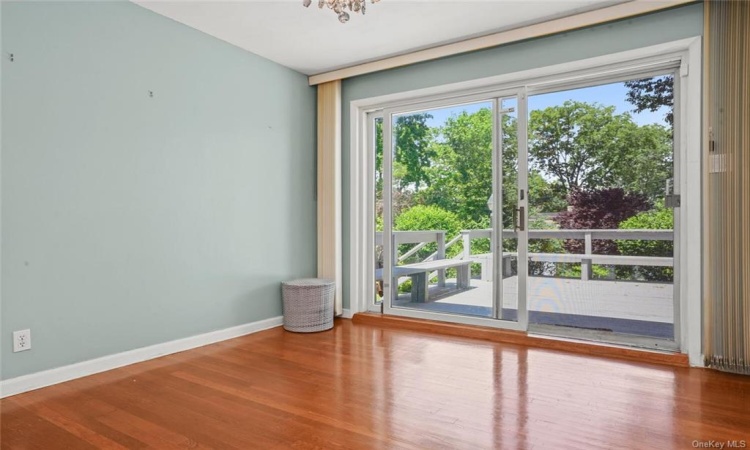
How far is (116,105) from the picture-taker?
286 centimetres

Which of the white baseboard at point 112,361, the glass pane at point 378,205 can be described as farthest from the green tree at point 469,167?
the white baseboard at point 112,361

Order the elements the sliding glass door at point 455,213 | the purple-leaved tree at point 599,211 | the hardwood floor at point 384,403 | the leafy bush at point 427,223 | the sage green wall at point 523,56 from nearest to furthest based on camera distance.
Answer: the hardwood floor at point 384,403 → the sage green wall at point 523,56 → the purple-leaved tree at point 599,211 → the sliding glass door at point 455,213 → the leafy bush at point 427,223

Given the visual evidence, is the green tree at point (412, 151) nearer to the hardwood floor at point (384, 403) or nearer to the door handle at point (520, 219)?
the door handle at point (520, 219)

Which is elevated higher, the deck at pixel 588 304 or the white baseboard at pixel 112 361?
the deck at pixel 588 304

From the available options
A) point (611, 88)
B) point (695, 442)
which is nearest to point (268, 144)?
point (611, 88)

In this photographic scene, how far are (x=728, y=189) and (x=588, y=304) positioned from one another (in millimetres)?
1241

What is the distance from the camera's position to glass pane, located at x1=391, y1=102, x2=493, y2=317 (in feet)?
12.5

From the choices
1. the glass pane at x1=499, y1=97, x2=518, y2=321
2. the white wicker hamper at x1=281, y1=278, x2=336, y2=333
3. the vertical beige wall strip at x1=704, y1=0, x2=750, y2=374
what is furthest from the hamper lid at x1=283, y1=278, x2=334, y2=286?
the vertical beige wall strip at x1=704, y1=0, x2=750, y2=374

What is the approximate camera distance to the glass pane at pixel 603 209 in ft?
10.3

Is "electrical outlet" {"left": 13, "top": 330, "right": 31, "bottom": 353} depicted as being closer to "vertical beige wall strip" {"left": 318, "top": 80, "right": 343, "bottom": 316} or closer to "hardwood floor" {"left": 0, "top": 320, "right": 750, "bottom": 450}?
"hardwood floor" {"left": 0, "top": 320, "right": 750, "bottom": 450}

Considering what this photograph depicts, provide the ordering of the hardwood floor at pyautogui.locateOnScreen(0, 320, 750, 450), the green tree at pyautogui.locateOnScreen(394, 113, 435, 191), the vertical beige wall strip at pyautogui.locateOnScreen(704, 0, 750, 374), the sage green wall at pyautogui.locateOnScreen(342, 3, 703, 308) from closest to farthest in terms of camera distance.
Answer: the hardwood floor at pyautogui.locateOnScreen(0, 320, 750, 450), the vertical beige wall strip at pyautogui.locateOnScreen(704, 0, 750, 374), the sage green wall at pyautogui.locateOnScreen(342, 3, 703, 308), the green tree at pyautogui.locateOnScreen(394, 113, 435, 191)

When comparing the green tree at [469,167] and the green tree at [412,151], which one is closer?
the green tree at [469,167]

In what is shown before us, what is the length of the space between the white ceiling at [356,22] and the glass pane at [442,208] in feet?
2.36

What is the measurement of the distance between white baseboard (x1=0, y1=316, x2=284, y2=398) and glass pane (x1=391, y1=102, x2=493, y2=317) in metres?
1.60
